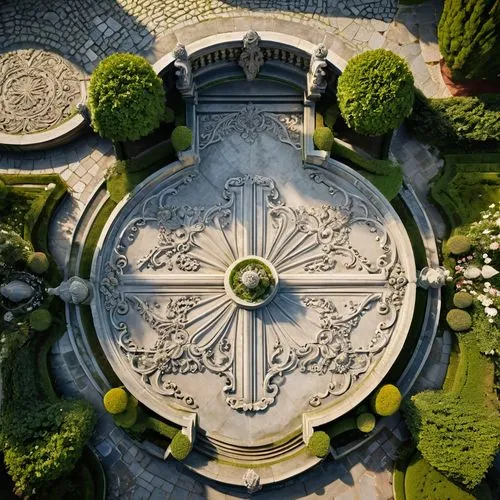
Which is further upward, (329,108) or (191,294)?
(329,108)

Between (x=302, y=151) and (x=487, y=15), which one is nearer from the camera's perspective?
(x=487, y=15)

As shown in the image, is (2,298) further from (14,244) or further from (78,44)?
(78,44)

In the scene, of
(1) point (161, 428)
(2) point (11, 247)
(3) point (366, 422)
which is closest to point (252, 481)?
(1) point (161, 428)

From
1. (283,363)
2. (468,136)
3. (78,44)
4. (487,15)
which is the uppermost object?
(487,15)

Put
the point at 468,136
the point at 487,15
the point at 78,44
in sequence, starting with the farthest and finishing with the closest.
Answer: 1. the point at 78,44
2. the point at 468,136
3. the point at 487,15

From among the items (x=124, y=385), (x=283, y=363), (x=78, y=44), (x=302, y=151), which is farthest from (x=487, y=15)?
(x=124, y=385)

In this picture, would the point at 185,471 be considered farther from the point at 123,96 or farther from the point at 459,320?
the point at 123,96
